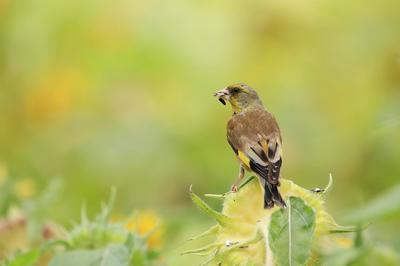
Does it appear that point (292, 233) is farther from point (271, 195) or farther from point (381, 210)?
point (381, 210)

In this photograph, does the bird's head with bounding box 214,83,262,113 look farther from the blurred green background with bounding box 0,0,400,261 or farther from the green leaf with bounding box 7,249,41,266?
the blurred green background with bounding box 0,0,400,261

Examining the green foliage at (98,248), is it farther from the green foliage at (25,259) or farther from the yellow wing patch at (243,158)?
the yellow wing patch at (243,158)

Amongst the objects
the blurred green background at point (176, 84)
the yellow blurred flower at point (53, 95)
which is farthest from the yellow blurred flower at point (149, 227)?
the yellow blurred flower at point (53, 95)

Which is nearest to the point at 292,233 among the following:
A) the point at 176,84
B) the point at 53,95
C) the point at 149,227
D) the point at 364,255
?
the point at 364,255

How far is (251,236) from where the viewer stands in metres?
0.98

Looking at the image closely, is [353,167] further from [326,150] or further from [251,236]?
[251,236]

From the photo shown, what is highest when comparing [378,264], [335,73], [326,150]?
[335,73]

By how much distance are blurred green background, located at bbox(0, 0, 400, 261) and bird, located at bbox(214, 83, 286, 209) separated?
1.66m

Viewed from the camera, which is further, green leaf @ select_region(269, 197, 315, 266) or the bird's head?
the bird's head

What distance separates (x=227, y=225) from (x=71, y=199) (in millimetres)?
1708

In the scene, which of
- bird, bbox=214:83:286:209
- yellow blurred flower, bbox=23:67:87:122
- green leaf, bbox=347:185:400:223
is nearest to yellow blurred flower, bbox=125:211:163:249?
green leaf, bbox=347:185:400:223

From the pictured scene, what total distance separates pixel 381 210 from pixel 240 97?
32 centimetres

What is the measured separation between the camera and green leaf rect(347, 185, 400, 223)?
130cm

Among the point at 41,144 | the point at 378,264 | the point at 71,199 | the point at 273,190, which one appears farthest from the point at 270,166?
the point at 41,144
